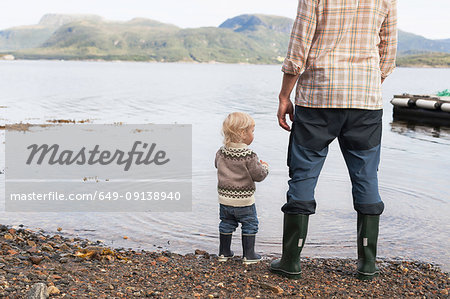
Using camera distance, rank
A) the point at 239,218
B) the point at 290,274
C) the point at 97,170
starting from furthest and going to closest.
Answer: the point at 97,170 → the point at 239,218 → the point at 290,274

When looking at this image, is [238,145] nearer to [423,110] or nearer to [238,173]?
[238,173]

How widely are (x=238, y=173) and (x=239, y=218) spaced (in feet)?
1.63

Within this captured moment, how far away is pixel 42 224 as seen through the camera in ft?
24.4

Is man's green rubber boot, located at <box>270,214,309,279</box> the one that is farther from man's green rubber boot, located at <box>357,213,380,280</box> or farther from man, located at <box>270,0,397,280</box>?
man's green rubber boot, located at <box>357,213,380,280</box>

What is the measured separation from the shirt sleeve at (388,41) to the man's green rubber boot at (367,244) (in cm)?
148

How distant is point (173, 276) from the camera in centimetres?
507

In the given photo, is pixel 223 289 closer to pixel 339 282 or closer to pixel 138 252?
pixel 339 282

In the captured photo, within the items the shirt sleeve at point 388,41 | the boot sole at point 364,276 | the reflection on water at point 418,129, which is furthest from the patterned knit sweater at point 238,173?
the reflection on water at point 418,129

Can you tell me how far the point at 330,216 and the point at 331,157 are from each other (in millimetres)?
5719

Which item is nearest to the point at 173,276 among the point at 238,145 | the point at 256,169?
the point at 256,169

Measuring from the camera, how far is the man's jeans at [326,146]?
470 centimetres

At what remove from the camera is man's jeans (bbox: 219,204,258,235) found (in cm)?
552

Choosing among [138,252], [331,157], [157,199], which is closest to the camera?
[138,252]

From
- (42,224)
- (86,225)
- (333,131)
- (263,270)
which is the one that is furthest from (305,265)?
(42,224)
